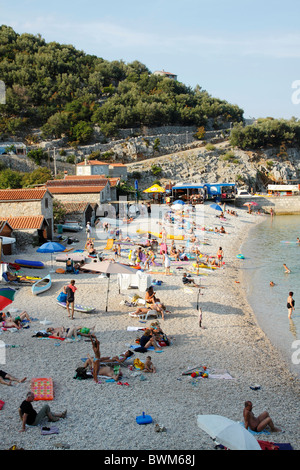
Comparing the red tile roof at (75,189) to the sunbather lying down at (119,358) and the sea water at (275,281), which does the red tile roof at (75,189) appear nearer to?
the sea water at (275,281)

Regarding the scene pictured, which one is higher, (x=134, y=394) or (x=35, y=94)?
(x=35, y=94)

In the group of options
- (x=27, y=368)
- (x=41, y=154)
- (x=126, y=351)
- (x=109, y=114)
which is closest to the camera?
(x=27, y=368)

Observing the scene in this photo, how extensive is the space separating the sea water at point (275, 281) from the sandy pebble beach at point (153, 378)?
0.63 metres

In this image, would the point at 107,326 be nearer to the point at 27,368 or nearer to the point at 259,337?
the point at 27,368

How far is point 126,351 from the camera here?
36.2 ft

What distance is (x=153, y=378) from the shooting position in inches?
395

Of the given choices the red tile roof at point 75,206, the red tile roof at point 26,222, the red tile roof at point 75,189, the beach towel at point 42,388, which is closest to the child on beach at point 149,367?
the beach towel at point 42,388

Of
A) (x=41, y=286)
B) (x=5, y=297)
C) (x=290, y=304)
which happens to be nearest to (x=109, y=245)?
(x=41, y=286)

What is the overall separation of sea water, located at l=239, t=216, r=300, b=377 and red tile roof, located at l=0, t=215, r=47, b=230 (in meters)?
12.5

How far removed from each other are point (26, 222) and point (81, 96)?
56.5 metres

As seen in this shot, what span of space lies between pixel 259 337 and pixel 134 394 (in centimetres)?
617

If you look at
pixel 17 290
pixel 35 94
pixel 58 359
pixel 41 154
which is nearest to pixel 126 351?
pixel 58 359

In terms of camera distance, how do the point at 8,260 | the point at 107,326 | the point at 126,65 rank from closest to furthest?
the point at 107,326 < the point at 8,260 < the point at 126,65

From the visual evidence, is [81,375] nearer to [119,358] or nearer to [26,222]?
[119,358]
